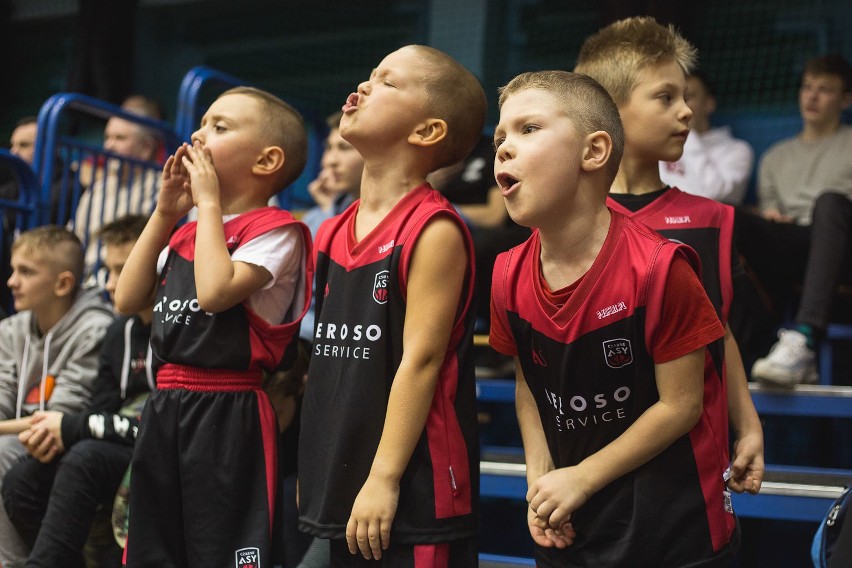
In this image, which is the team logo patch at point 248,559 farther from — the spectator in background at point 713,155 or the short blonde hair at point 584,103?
the spectator in background at point 713,155

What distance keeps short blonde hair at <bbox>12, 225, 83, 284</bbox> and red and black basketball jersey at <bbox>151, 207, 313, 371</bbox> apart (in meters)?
1.08

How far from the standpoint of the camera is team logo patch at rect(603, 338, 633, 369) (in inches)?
62.5

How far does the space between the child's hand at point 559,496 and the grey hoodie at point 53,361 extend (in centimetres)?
181

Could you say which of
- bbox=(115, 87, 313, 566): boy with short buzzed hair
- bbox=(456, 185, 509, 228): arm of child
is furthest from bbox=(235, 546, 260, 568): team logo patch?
bbox=(456, 185, 509, 228): arm of child

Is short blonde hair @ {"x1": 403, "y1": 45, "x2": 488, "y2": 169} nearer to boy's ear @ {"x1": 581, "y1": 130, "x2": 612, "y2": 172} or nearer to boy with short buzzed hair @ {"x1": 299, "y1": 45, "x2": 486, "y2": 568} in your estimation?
boy with short buzzed hair @ {"x1": 299, "y1": 45, "x2": 486, "y2": 568}

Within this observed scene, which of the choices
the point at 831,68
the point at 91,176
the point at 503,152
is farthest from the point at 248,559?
the point at 831,68

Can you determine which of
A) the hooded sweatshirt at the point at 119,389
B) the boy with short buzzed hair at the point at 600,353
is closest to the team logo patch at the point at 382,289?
the boy with short buzzed hair at the point at 600,353

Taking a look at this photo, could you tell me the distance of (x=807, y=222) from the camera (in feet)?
12.6

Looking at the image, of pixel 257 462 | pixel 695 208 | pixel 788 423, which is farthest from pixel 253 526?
pixel 788 423

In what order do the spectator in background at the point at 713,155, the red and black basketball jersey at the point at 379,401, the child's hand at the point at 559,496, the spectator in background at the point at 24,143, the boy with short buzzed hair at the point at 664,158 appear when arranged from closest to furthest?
the child's hand at the point at 559,496
the red and black basketball jersey at the point at 379,401
the boy with short buzzed hair at the point at 664,158
the spectator in background at the point at 713,155
the spectator in background at the point at 24,143

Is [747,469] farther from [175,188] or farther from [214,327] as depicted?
[175,188]

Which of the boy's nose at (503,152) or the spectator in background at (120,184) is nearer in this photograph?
the boy's nose at (503,152)

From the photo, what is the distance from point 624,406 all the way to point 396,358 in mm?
448

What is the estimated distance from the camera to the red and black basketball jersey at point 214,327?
6.67ft
